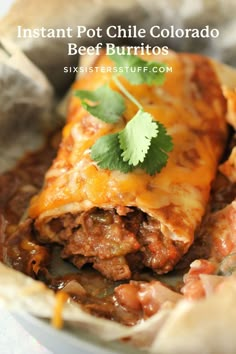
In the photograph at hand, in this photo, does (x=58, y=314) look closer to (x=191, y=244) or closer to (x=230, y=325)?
(x=230, y=325)

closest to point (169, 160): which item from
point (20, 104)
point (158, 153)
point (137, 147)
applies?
point (158, 153)

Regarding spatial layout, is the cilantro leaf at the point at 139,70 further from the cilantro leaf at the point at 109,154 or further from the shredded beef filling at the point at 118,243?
the shredded beef filling at the point at 118,243

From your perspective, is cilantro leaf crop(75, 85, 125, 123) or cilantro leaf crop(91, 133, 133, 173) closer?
cilantro leaf crop(91, 133, 133, 173)

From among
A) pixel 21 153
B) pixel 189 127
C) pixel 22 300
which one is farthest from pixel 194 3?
pixel 22 300

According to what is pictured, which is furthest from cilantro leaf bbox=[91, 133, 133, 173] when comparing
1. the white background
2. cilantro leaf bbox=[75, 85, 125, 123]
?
the white background

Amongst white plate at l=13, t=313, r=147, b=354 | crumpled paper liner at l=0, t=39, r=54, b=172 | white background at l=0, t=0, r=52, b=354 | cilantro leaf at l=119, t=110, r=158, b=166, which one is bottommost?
white background at l=0, t=0, r=52, b=354

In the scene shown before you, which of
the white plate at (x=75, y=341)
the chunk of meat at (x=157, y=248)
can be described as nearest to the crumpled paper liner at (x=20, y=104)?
the chunk of meat at (x=157, y=248)

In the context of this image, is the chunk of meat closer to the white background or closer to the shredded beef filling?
the shredded beef filling
